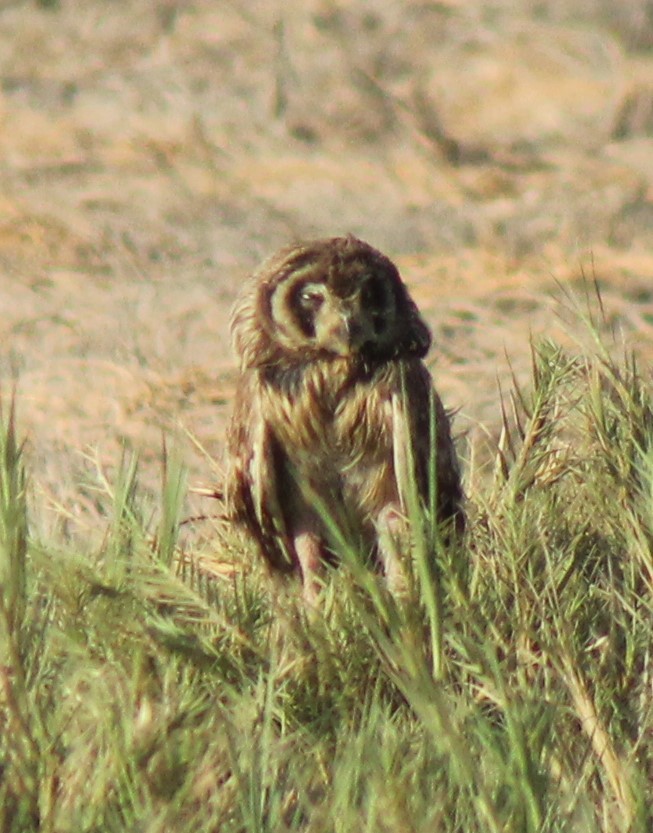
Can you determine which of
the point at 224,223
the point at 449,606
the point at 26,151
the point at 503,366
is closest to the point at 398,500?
the point at 449,606

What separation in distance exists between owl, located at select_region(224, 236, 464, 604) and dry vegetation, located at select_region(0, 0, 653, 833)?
167mm

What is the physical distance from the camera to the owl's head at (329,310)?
4.41m

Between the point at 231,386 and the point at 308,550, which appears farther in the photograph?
the point at 231,386

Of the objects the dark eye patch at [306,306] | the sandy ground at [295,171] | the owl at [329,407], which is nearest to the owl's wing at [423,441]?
the owl at [329,407]

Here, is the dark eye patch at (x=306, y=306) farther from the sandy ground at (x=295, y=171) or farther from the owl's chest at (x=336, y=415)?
the sandy ground at (x=295, y=171)

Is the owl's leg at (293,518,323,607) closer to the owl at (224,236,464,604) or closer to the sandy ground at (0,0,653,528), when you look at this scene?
the owl at (224,236,464,604)

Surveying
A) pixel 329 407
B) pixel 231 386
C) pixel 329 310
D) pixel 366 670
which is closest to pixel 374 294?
pixel 329 310

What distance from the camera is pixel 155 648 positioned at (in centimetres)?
350

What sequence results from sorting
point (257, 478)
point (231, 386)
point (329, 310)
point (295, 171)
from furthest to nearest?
point (295, 171)
point (231, 386)
point (257, 478)
point (329, 310)

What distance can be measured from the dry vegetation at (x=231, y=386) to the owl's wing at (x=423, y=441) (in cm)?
10

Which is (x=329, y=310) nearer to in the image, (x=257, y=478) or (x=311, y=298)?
(x=311, y=298)

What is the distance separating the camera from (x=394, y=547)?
137 inches

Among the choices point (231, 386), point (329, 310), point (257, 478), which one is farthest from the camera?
point (231, 386)

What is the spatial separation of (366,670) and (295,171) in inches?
208
